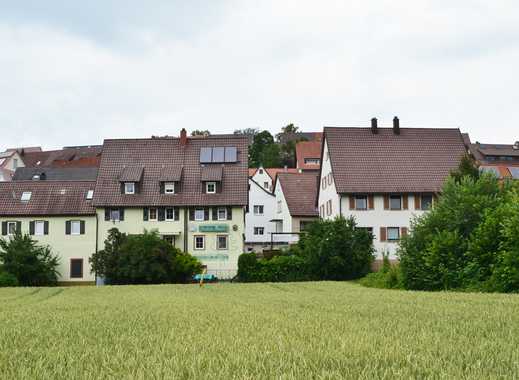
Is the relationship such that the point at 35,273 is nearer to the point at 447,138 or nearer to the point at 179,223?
the point at 179,223

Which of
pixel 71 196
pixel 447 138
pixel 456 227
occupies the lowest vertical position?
pixel 456 227

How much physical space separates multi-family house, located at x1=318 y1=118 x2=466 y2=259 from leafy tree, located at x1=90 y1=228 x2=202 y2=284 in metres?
12.6

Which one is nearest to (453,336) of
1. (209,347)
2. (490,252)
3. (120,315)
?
(209,347)

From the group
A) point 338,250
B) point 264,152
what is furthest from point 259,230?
point 264,152

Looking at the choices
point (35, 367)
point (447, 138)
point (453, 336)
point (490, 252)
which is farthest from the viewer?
point (447, 138)

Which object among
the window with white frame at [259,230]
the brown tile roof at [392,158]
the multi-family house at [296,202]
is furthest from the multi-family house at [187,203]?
the window with white frame at [259,230]

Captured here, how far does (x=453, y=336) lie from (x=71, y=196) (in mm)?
54012

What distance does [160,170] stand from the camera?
60594 mm

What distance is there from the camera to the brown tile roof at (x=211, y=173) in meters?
58.2

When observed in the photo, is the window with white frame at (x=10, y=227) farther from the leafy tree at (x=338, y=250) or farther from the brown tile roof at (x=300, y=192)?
the brown tile roof at (x=300, y=192)

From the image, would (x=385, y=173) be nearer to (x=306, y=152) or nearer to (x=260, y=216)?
(x=260, y=216)

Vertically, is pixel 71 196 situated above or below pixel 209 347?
above

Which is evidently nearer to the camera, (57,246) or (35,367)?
(35,367)

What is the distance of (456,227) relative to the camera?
3138 centimetres
